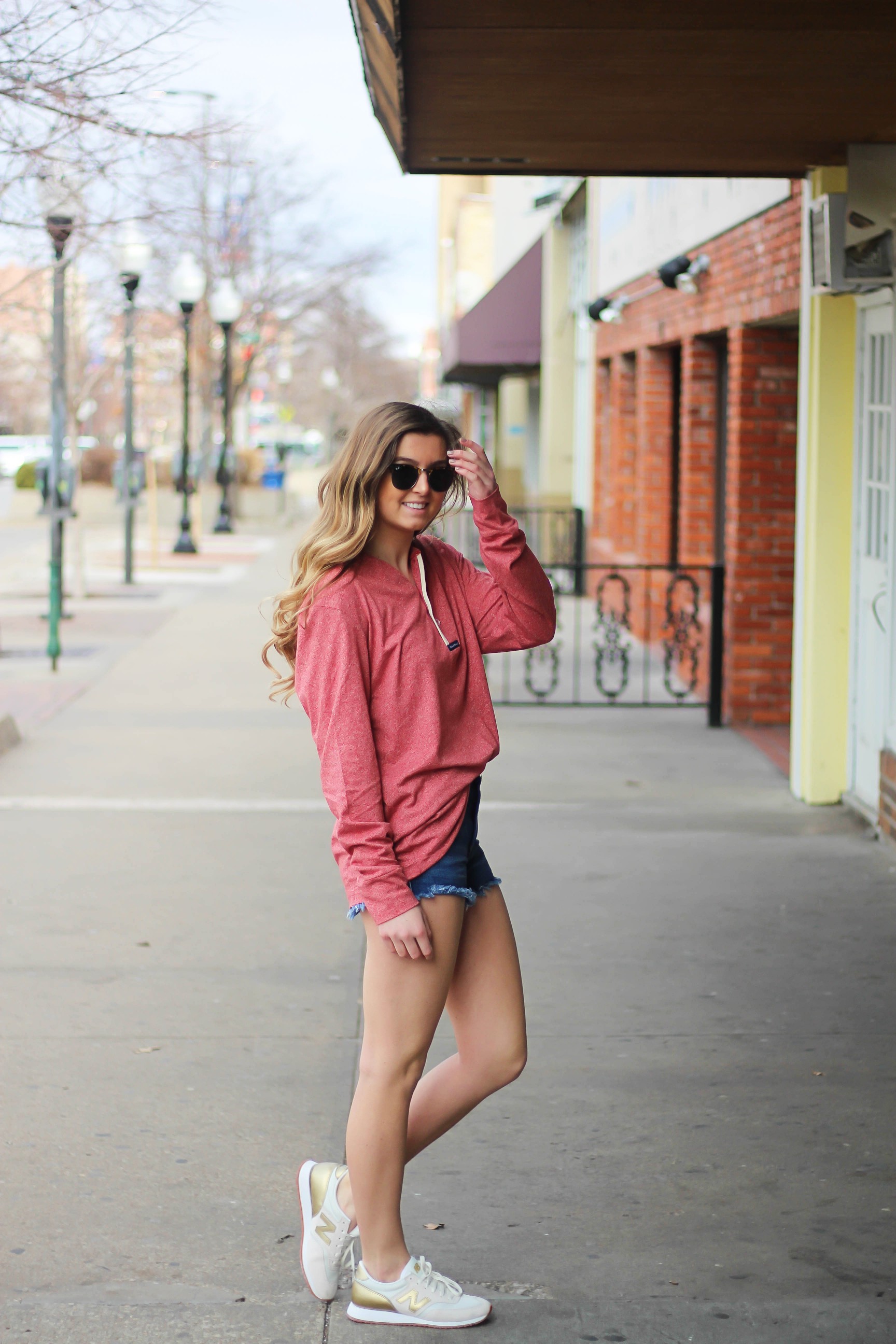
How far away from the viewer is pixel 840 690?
8367 millimetres

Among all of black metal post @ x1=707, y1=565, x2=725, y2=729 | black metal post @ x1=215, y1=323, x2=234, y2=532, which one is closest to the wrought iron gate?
black metal post @ x1=707, y1=565, x2=725, y2=729

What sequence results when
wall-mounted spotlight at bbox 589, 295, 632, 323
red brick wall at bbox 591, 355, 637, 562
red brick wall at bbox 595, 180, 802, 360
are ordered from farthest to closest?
1. red brick wall at bbox 591, 355, 637, 562
2. wall-mounted spotlight at bbox 589, 295, 632, 323
3. red brick wall at bbox 595, 180, 802, 360

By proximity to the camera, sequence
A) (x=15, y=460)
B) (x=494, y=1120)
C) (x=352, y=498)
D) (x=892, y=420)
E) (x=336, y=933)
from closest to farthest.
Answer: (x=352, y=498) < (x=494, y=1120) < (x=336, y=933) < (x=892, y=420) < (x=15, y=460)

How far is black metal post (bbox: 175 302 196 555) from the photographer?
23.1 metres

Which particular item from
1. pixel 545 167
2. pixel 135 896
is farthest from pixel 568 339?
pixel 135 896

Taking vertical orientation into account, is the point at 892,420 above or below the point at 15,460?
below

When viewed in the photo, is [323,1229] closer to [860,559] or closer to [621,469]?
[860,559]

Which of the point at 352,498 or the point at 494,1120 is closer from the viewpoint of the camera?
the point at 352,498

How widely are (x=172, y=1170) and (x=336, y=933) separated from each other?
212 centimetres

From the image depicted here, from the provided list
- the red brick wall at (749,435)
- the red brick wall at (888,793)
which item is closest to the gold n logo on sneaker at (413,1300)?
the red brick wall at (888,793)

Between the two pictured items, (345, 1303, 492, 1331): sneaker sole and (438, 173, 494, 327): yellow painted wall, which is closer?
(345, 1303, 492, 1331): sneaker sole

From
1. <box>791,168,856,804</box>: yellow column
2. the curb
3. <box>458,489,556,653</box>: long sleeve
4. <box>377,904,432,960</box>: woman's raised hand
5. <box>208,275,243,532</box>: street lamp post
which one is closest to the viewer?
<box>377,904,432,960</box>: woman's raised hand

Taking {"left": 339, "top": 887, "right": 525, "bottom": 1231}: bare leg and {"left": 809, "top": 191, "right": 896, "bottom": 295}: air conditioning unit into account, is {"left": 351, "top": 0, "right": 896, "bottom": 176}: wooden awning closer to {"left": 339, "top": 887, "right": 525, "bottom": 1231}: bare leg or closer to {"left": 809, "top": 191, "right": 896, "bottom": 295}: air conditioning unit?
{"left": 809, "top": 191, "right": 896, "bottom": 295}: air conditioning unit

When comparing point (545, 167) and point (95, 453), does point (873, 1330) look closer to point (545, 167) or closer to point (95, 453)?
point (545, 167)
